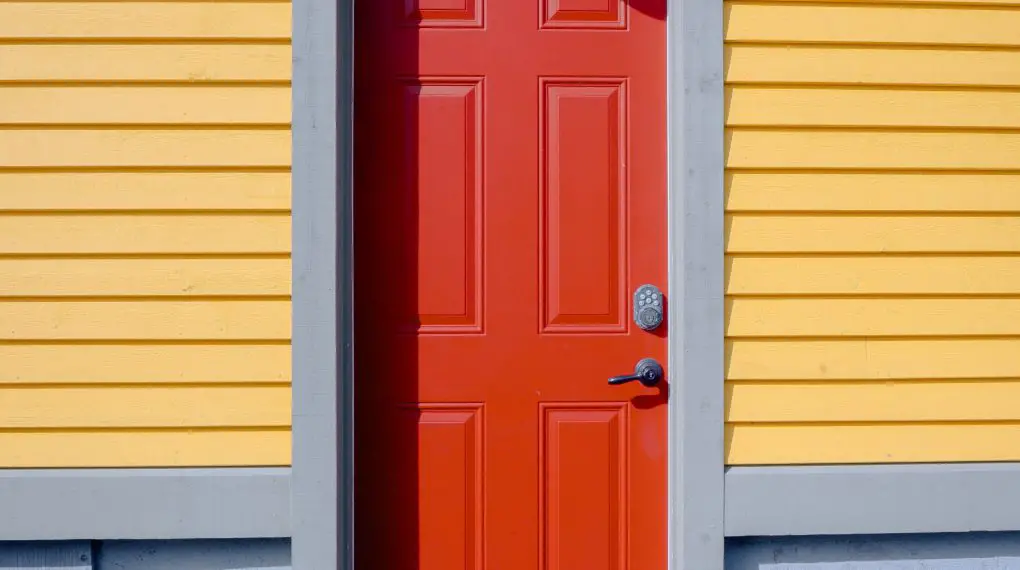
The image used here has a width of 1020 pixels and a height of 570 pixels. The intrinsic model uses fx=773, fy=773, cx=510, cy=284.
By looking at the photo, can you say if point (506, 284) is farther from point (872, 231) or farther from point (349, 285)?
point (872, 231)

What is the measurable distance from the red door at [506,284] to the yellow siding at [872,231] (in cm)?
33

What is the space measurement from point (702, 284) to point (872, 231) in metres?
0.64

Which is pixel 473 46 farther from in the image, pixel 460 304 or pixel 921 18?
pixel 921 18

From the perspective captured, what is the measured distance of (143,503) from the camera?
8.50 ft

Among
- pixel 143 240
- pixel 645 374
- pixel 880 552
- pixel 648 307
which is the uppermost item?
pixel 143 240

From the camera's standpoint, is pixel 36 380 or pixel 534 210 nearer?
pixel 36 380

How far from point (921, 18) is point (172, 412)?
2.94 meters

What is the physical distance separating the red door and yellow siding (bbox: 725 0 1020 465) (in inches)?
12.8

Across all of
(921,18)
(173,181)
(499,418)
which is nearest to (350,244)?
(173,181)

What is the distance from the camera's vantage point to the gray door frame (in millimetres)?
2600

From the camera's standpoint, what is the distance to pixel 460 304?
2.77 metres

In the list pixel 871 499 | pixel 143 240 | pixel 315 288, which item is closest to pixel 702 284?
pixel 871 499

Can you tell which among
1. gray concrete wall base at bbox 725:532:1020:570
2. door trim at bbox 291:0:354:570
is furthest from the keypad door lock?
door trim at bbox 291:0:354:570

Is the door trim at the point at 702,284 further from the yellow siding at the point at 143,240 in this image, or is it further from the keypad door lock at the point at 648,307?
the yellow siding at the point at 143,240
